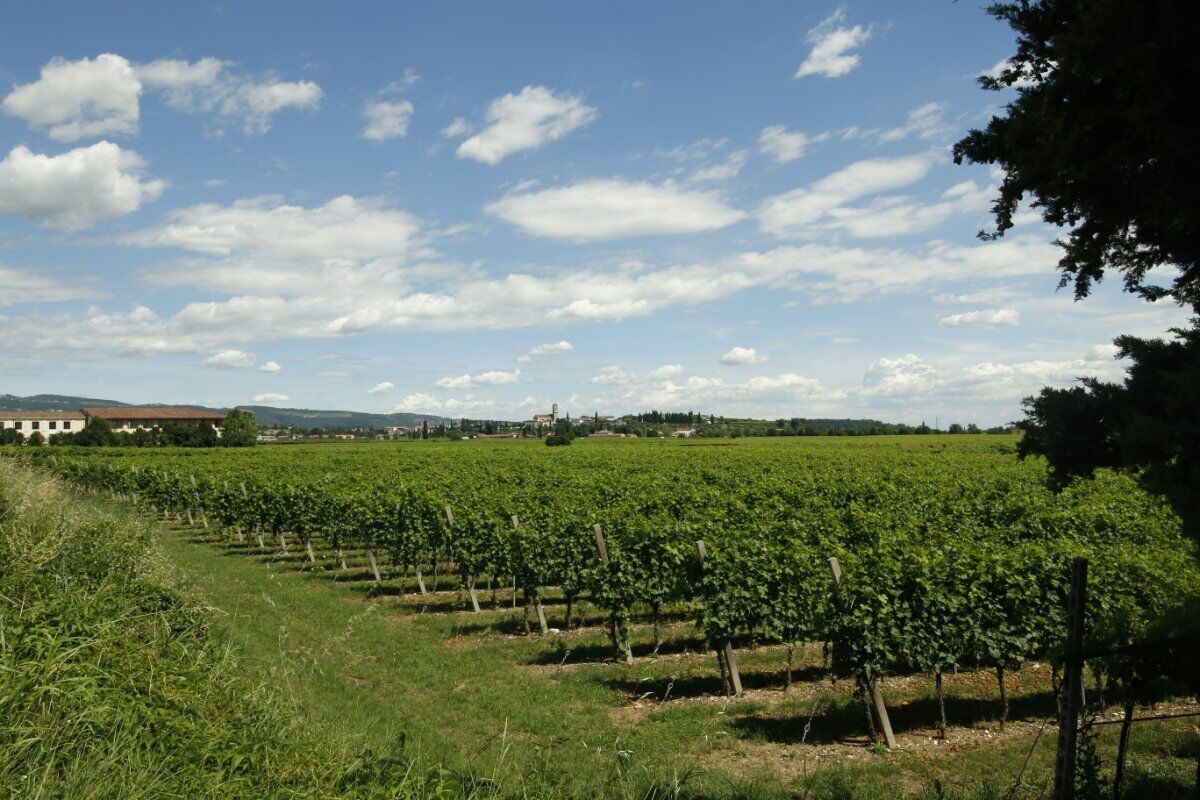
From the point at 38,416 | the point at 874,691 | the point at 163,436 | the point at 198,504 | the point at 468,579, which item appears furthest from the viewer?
the point at 38,416

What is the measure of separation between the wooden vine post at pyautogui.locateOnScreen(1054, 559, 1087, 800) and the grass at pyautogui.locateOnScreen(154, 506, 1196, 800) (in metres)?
0.85

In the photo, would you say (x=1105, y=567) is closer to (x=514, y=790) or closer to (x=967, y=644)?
(x=967, y=644)

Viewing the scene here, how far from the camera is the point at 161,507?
3062 cm

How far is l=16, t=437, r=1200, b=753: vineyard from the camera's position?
8531 mm

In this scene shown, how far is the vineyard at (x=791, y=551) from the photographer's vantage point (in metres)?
8.53

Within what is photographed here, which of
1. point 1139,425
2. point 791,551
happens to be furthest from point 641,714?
point 1139,425

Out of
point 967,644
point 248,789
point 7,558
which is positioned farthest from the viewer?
point 967,644

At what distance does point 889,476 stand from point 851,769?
1827cm

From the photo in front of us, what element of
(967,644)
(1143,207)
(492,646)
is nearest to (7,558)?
(492,646)

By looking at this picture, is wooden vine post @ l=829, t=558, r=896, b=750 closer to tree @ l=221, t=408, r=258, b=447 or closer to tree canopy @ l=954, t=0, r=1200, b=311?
tree canopy @ l=954, t=0, r=1200, b=311

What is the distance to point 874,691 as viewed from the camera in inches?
318

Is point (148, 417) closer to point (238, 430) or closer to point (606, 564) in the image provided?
point (238, 430)

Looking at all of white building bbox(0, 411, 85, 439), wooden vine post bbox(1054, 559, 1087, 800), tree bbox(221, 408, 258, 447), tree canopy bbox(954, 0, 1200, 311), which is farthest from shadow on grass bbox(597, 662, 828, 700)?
white building bbox(0, 411, 85, 439)

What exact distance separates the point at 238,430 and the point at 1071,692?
315ft
